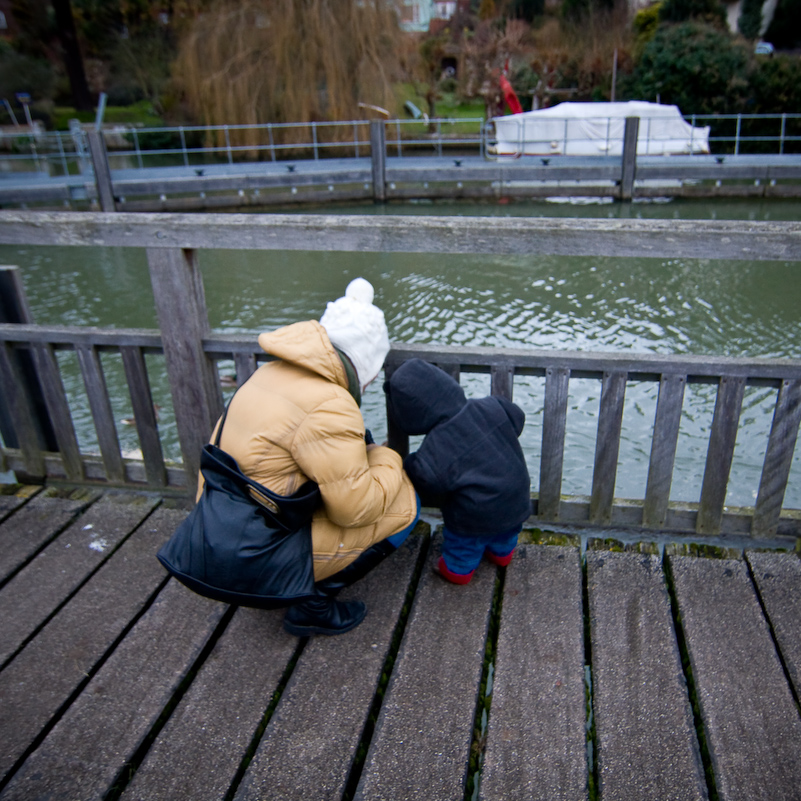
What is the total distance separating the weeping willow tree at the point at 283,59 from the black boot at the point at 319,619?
1773 cm

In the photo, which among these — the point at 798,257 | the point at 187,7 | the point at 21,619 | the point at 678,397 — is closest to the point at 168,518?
the point at 21,619

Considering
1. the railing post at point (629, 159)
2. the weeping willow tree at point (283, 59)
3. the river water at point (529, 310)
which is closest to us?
the river water at point (529, 310)

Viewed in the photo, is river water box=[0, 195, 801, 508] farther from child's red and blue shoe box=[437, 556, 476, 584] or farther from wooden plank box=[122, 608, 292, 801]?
wooden plank box=[122, 608, 292, 801]

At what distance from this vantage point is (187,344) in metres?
2.42

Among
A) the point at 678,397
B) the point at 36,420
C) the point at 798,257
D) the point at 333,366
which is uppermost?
the point at 798,257

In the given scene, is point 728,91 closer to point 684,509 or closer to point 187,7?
point 187,7

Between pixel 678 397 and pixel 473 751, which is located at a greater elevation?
pixel 678 397

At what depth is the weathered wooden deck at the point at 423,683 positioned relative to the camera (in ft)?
5.36

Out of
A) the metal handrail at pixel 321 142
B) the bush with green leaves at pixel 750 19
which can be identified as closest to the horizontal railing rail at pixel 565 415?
the metal handrail at pixel 321 142

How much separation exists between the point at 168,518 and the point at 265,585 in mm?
959

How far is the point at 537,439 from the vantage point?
194 inches

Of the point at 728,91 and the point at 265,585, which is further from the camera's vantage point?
the point at 728,91

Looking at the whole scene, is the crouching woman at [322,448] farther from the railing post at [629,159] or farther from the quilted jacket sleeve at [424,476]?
the railing post at [629,159]

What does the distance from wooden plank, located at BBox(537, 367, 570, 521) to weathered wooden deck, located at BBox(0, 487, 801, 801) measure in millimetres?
156
